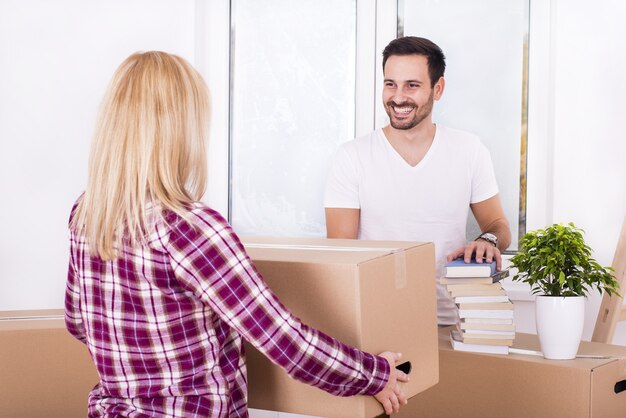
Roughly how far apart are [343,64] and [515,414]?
154cm

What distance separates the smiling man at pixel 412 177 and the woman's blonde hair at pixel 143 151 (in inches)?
44.8

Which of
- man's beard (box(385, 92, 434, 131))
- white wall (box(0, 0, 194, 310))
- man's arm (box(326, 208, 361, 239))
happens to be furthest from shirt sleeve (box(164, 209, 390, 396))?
white wall (box(0, 0, 194, 310))

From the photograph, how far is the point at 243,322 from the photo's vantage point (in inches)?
43.1

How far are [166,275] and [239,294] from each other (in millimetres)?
104

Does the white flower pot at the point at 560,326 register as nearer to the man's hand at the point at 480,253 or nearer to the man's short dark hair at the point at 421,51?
the man's hand at the point at 480,253

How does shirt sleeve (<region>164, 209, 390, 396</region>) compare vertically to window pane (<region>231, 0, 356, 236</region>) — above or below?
below

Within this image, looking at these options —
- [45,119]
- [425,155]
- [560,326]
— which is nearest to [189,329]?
[560,326]

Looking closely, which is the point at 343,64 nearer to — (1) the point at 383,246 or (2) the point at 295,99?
(2) the point at 295,99

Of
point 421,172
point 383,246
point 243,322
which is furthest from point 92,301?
point 421,172

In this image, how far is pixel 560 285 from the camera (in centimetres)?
173

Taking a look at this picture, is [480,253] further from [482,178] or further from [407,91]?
[407,91]

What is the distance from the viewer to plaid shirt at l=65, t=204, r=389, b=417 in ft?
3.57

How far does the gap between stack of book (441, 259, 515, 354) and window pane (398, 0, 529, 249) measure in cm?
102

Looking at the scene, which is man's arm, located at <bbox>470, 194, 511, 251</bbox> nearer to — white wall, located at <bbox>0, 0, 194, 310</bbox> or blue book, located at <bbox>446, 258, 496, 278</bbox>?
blue book, located at <bbox>446, 258, 496, 278</bbox>
